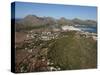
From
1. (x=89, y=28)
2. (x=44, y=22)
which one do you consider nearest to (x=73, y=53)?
(x=89, y=28)

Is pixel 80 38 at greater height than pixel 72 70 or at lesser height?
greater

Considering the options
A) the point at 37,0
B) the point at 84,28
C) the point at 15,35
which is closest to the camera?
the point at 15,35

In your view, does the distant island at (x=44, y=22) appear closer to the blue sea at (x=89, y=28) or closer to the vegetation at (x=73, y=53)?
the blue sea at (x=89, y=28)

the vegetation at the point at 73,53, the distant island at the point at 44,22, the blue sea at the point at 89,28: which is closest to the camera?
the distant island at the point at 44,22

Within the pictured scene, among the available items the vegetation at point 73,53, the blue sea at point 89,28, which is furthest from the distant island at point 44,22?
the vegetation at point 73,53

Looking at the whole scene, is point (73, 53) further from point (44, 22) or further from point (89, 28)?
point (44, 22)

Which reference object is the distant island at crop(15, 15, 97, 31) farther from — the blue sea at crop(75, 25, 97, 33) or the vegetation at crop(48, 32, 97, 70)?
the vegetation at crop(48, 32, 97, 70)

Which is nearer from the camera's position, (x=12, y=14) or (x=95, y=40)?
(x=12, y=14)

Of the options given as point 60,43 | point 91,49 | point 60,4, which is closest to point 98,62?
point 91,49

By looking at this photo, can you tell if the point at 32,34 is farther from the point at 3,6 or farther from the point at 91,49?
the point at 91,49

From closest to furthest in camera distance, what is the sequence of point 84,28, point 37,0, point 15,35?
point 15,35, point 37,0, point 84,28

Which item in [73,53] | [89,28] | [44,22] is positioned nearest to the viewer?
[44,22]
